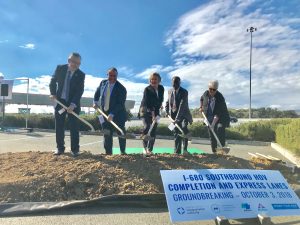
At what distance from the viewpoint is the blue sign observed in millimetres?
4484

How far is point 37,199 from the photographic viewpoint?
5441mm

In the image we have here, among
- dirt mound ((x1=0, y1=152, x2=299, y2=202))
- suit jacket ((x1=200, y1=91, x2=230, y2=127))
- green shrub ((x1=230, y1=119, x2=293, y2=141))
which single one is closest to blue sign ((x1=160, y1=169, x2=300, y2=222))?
dirt mound ((x1=0, y1=152, x2=299, y2=202))

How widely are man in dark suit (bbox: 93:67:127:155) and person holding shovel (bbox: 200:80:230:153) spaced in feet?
6.51

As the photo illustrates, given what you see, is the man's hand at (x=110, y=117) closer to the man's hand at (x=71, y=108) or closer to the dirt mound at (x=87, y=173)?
the man's hand at (x=71, y=108)

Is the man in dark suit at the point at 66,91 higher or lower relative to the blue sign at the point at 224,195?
higher

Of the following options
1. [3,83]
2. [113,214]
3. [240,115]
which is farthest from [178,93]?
[240,115]

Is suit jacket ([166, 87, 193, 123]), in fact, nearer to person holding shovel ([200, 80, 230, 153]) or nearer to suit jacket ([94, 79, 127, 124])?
person holding shovel ([200, 80, 230, 153])

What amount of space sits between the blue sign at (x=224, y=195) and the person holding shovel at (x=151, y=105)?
3491 millimetres

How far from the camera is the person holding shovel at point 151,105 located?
27.3 feet

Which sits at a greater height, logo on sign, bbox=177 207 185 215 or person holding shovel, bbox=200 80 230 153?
person holding shovel, bbox=200 80 230 153

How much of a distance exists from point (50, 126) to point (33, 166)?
691 inches

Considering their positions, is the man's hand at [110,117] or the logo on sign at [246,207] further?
the man's hand at [110,117]

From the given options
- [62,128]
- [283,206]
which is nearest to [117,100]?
[62,128]

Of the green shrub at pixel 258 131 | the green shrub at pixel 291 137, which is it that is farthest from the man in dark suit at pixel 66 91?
the green shrub at pixel 258 131
